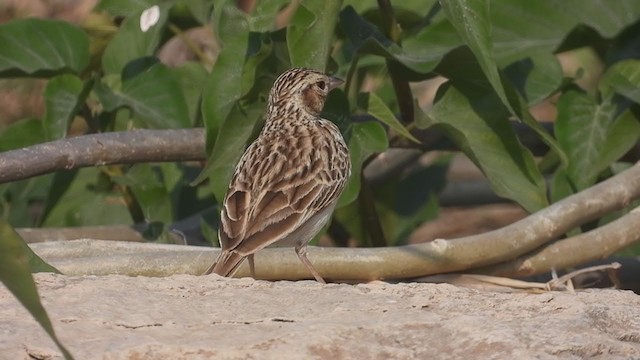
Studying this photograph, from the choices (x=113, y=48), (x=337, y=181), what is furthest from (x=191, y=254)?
(x=113, y=48)

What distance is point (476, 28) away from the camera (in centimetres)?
607

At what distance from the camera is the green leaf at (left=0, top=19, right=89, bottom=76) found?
774cm

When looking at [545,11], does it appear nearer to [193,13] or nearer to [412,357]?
[193,13]

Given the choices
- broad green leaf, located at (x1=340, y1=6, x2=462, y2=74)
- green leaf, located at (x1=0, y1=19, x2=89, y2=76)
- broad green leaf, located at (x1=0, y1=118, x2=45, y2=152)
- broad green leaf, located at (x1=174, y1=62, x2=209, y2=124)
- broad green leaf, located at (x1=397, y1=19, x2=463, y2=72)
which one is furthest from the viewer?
broad green leaf, located at (x1=174, y1=62, x2=209, y2=124)

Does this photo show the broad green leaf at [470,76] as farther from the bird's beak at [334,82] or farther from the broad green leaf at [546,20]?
the broad green leaf at [546,20]

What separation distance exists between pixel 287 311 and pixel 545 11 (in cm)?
377

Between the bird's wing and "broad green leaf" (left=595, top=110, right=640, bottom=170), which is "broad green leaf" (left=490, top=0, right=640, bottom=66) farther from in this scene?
the bird's wing

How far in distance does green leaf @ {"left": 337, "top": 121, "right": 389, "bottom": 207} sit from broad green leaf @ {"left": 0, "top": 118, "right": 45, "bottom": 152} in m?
1.79

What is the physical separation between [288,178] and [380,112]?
543 mm

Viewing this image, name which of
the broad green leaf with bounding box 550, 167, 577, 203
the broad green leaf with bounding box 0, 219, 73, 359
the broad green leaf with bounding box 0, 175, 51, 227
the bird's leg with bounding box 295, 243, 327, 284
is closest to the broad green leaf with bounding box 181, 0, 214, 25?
the broad green leaf with bounding box 0, 175, 51, 227

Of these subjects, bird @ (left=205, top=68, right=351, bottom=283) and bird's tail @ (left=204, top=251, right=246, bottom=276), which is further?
bird @ (left=205, top=68, right=351, bottom=283)

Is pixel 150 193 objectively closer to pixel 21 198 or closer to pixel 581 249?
pixel 21 198

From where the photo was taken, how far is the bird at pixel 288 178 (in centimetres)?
595

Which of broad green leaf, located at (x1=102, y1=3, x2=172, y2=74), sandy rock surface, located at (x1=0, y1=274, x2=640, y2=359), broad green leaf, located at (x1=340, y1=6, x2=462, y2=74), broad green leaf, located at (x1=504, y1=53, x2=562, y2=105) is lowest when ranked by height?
sandy rock surface, located at (x1=0, y1=274, x2=640, y2=359)
